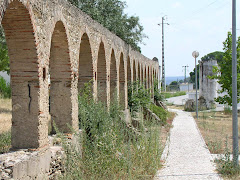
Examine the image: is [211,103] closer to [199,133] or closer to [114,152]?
[199,133]

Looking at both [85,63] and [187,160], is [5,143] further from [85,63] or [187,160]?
[187,160]

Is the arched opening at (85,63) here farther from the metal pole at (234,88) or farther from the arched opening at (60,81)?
the metal pole at (234,88)

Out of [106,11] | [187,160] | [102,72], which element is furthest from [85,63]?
[106,11]

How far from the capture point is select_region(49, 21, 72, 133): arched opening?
6512mm

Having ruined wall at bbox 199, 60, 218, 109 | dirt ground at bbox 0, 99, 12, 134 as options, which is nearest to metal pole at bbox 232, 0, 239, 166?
dirt ground at bbox 0, 99, 12, 134

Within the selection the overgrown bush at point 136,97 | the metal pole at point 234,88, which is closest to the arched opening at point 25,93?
the metal pole at point 234,88

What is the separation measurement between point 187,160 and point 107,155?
3067 mm

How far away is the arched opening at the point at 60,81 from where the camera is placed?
651 cm

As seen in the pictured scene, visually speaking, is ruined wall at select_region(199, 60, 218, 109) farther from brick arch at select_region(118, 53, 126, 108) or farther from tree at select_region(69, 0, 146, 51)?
brick arch at select_region(118, 53, 126, 108)

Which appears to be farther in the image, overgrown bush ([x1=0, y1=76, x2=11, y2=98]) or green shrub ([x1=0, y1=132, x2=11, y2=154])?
overgrown bush ([x1=0, y1=76, x2=11, y2=98])

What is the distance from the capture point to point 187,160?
295 inches

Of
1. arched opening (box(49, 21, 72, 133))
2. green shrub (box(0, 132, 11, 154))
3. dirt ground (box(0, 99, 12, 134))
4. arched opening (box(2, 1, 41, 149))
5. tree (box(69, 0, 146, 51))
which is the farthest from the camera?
tree (box(69, 0, 146, 51))

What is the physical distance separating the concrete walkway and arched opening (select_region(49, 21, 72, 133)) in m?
2.34

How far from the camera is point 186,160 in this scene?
24.5 feet
